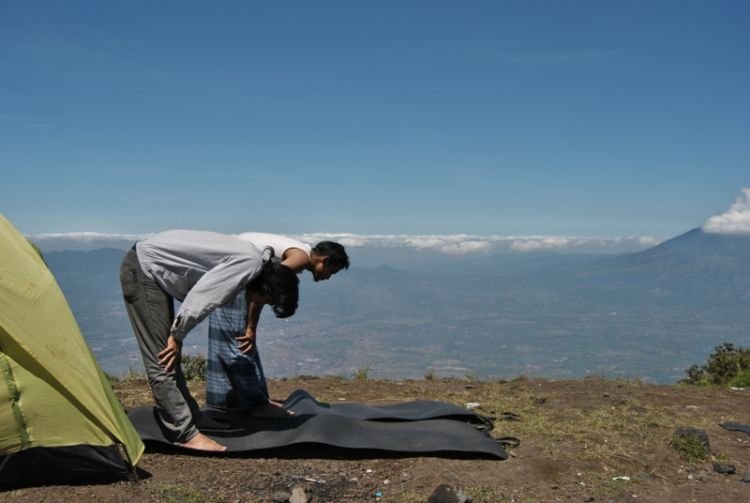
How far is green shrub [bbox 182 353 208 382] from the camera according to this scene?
10828 mm

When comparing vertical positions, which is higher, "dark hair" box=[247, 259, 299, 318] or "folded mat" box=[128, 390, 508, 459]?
"dark hair" box=[247, 259, 299, 318]

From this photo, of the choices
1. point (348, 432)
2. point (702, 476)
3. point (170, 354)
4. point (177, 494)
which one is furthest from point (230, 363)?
point (702, 476)

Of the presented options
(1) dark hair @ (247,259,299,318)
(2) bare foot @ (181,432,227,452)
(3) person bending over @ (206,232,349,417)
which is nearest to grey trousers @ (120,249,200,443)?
(2) bare foot @ (181,432,227,452)

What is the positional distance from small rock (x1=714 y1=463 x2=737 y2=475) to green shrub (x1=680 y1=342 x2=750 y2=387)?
20.0 feet

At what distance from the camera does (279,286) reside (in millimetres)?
5699

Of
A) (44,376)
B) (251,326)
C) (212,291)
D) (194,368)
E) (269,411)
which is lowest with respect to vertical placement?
(194,368)

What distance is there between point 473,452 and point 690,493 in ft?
6.01

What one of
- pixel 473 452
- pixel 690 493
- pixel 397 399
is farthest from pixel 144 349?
pixel 690 493

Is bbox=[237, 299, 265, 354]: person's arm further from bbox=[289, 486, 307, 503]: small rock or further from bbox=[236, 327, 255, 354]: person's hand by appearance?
bbox=[289, 486, 307, 503]: small rock

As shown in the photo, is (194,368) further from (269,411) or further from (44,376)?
(44,376)

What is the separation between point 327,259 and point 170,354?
5.13 feet

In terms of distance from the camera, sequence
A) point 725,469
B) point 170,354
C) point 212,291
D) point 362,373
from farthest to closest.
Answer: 1. point 362,373
2. point 725,469
3. point 170,354
4. point 212,291

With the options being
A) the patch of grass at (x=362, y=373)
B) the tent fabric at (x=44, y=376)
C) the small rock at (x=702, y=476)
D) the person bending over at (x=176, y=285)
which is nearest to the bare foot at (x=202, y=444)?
the person bending over at (x=176, y=285)

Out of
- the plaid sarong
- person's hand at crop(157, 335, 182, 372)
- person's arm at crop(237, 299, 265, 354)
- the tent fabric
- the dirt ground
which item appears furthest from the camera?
the plaid sarong
